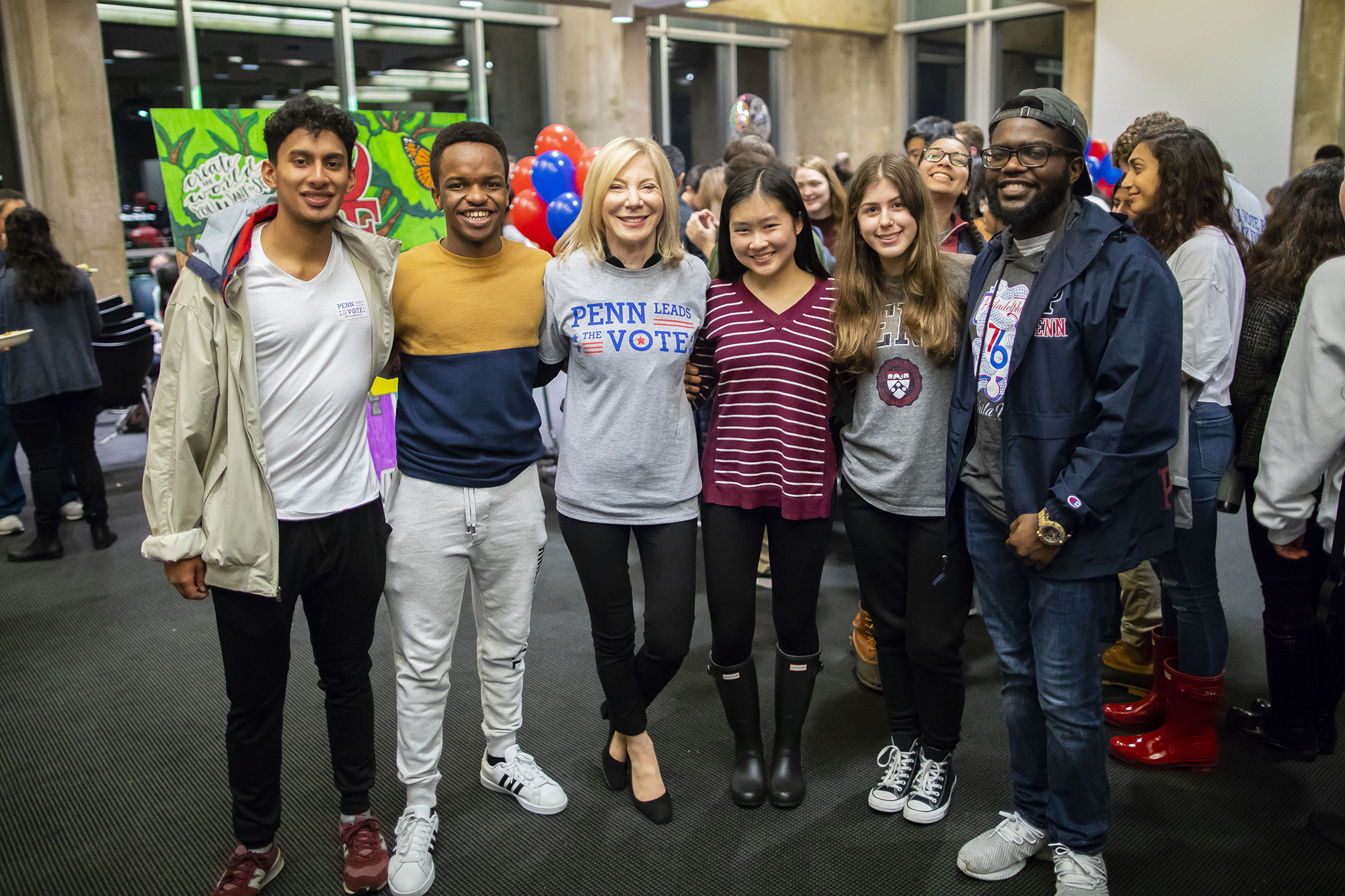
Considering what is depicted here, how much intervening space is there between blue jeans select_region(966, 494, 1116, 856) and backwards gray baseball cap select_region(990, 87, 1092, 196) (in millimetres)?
740

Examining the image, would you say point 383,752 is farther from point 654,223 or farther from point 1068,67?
point 1068,67

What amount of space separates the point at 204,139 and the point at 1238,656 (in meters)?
4.45

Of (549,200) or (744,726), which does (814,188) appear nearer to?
(549,200)

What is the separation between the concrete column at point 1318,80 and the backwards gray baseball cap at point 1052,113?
28.7 feet

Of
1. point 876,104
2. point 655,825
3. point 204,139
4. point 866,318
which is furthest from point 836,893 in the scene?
point 876,104

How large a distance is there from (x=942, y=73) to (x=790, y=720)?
12.5 meters

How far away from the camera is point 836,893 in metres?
2.12

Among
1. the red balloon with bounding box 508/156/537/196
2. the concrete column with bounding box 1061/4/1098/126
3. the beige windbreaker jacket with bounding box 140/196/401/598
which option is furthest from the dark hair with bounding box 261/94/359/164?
the concrete column with bounding box 1061/4/1098/126

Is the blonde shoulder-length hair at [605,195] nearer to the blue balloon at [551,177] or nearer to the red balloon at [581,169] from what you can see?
the red balloon at [581,169]

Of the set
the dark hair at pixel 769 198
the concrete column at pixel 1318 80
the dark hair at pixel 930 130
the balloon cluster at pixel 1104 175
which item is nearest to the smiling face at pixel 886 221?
the dark hair at pixel 769 198

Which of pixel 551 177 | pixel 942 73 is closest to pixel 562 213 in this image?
pixel 551 177

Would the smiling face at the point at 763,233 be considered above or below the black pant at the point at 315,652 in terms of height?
above

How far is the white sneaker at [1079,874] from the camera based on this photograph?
2.01m

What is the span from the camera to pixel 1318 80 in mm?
9055
